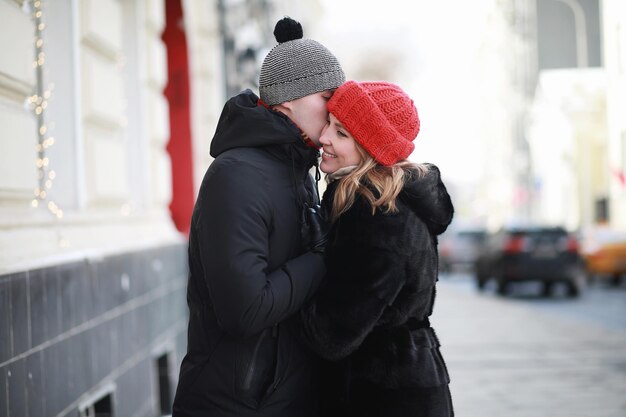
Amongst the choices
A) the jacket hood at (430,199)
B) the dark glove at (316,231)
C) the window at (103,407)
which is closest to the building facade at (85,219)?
the window at (103,407)

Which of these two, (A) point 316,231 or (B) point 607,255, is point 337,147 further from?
(B) point 607,255

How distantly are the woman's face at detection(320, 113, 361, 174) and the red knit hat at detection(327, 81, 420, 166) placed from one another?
3cm

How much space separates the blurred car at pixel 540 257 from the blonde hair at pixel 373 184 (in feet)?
58.8

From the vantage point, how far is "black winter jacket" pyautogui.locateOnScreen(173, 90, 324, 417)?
96.2 inches

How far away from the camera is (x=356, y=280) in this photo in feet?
8.46

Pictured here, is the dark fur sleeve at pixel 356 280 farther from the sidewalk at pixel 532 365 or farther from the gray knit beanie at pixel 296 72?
the sidewalk at pixel 532 365

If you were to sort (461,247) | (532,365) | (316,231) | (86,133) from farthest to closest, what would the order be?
(461,247) < (532,365) < (86,133) < (316,231)

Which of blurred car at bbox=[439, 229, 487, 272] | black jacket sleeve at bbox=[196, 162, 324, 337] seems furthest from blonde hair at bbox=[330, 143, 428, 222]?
blurred car at bbox=[439, 229, 487, 272]

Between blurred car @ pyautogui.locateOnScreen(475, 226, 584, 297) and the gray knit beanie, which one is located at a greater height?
the gray knit beanie

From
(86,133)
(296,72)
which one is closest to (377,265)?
(296,72)

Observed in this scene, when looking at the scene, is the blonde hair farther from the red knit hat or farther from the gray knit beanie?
the gray knit beanie

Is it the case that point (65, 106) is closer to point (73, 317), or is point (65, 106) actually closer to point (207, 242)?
point (73, 317)

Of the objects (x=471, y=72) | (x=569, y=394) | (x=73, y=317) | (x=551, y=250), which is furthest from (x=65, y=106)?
(x=471, y=72)

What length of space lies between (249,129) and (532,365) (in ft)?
24.8
